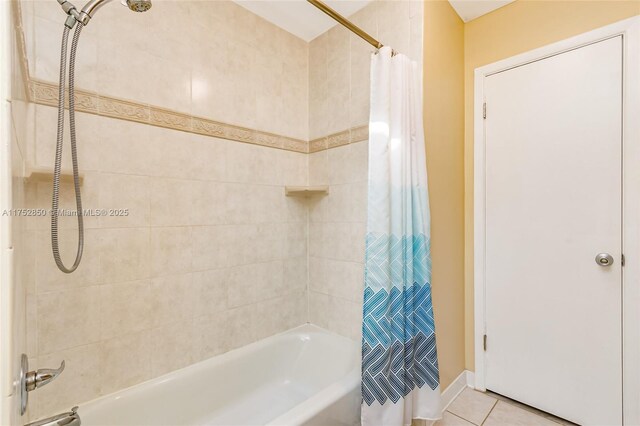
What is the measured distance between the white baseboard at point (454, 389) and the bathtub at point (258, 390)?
1.87 ft

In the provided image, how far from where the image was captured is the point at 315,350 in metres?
1.92

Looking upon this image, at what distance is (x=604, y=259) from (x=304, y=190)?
1674mm

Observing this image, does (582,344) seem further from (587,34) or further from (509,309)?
(587,34)

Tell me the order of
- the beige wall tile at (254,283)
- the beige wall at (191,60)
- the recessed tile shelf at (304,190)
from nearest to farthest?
1. the beige wall at (191,60)
2. the beige wall tile at (254,283)
3. the recessed tile shelf at (304,190)

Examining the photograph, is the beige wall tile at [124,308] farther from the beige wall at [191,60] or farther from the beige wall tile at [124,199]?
the beige wall at [191,60]

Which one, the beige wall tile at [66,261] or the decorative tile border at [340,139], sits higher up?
the decorative tile border at [340,139]

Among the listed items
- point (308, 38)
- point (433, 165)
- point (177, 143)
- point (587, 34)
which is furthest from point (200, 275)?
point (587, 34)

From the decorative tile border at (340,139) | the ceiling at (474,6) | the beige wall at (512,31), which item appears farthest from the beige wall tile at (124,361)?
the ceiling at (474,6)

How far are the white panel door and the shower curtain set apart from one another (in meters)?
0.72

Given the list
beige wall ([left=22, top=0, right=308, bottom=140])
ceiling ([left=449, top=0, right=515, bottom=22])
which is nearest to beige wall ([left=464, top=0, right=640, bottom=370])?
ceiling ([left=449, top=0, right=515, bottom=22])

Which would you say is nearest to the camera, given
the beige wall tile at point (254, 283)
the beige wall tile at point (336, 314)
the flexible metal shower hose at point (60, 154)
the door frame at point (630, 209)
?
the flexible metal shower hose at point (60, 154)

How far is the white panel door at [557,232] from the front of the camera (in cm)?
150

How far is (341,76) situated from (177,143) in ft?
3.68

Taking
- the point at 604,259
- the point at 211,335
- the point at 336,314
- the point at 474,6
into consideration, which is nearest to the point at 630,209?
the point at 604,259
